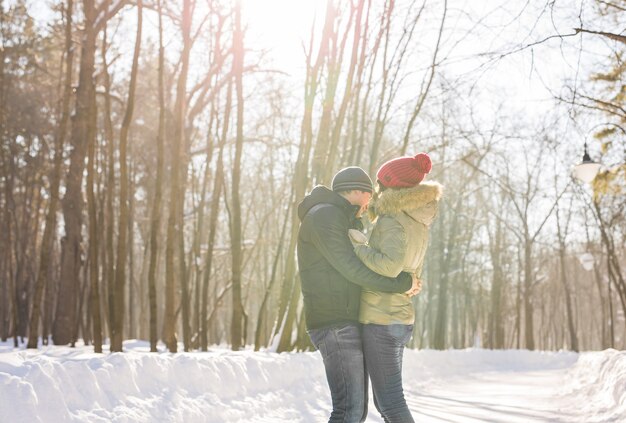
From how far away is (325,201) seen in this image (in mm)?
3789

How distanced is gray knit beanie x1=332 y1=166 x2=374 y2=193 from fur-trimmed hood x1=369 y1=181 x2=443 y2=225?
0.13 meters

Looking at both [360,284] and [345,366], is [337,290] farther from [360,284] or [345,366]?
[345,366]

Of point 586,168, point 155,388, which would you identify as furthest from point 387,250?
point 586,168

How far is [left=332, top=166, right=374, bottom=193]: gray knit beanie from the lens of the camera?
3875mm

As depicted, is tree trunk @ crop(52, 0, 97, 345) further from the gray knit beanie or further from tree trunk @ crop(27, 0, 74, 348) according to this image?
the gray knit beanie

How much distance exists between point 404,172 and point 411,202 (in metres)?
0.21

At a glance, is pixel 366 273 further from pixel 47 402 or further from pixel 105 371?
pixel 105 371

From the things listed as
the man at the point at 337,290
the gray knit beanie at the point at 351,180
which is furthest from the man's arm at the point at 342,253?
the gray knit beanie at the point at 351,180

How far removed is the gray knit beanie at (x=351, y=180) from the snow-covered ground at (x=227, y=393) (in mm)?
2452

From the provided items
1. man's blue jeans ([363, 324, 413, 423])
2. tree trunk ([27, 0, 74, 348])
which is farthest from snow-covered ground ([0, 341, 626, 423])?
tree trunk ([27, 0, 74, 348])

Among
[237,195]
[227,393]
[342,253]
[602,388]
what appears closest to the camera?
[342,253]

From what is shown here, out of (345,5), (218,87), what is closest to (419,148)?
(218,87)

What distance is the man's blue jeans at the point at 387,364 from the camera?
3.73 metres

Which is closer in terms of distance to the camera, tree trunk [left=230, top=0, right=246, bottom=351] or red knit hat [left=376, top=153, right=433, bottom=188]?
red knit hat [left=376, top=153, right=433, bottom=188]
